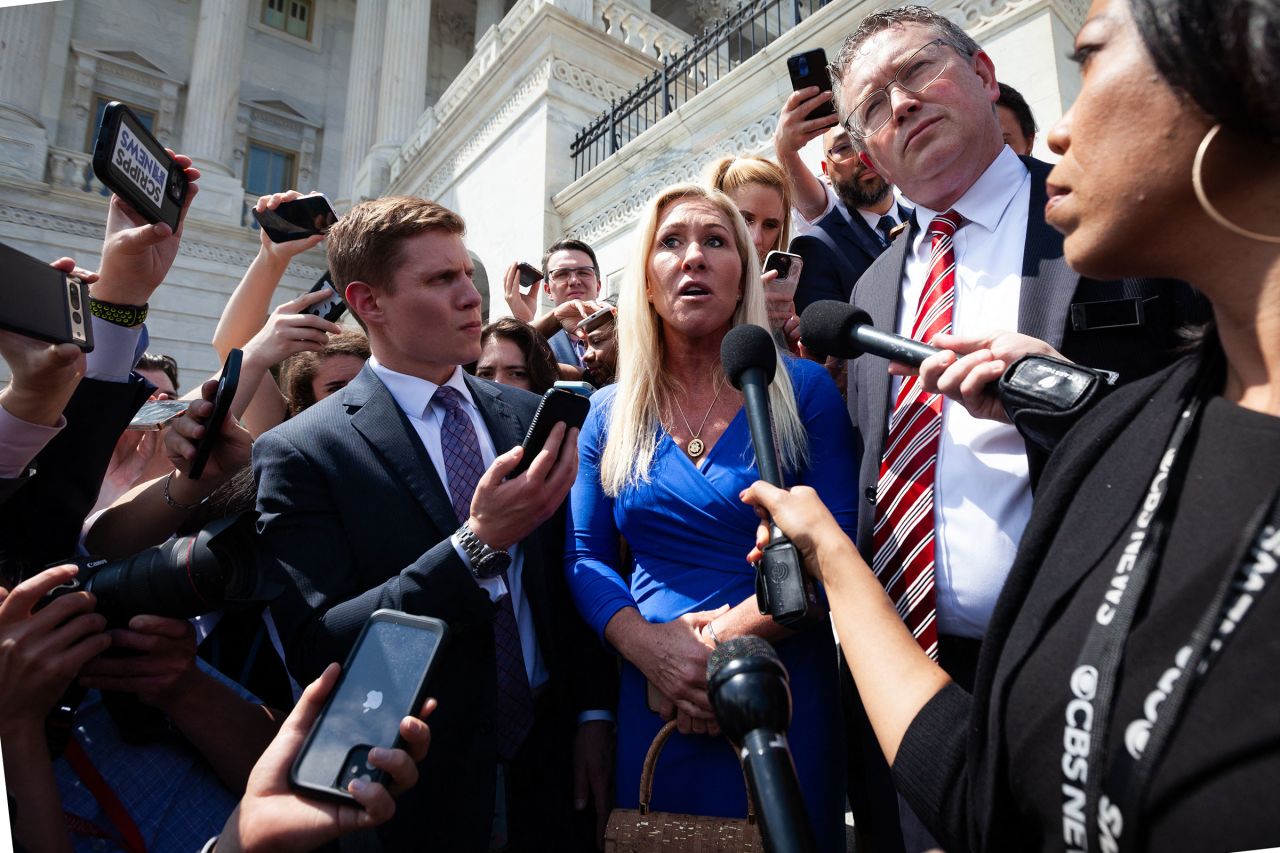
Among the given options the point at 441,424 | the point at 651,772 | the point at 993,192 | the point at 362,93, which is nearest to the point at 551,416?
the point at 441,424

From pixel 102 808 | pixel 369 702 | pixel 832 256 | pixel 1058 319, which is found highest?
pixel 832 256

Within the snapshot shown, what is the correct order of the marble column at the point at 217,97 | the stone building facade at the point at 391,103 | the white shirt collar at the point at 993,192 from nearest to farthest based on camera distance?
1. the white shirt collar at the point at 993,192
2. the stone building facade at the point at 391,103
3. the marble column at the point at 217,97

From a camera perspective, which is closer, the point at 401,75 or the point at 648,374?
the point at 648,374

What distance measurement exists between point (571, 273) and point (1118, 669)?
4.24m

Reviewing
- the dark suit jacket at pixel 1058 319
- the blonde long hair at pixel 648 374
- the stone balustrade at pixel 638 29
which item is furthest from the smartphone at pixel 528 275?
the stone balustrade at pixel 638 29

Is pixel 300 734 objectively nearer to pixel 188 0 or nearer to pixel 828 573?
pixel 828 573

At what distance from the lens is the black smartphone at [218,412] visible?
201cm

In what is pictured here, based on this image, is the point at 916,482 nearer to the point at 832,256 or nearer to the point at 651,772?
the point at 651,772

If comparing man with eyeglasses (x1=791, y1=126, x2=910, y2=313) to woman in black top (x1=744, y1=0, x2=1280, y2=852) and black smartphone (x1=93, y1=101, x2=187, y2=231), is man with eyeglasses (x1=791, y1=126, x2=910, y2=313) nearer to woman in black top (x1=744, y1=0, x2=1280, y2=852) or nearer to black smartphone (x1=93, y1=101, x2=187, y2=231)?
woman in black top (x1=744, y1=0, x2=1280, y2=852)

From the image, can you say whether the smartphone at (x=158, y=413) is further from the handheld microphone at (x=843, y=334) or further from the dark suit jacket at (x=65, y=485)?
the handheld microphone at (x=843, y=334)

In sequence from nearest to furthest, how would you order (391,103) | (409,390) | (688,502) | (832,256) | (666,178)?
1. (688,502)
2. (409,390)
3. (832,256)
4. (666,178)
5. (391,103)

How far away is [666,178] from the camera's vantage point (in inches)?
318

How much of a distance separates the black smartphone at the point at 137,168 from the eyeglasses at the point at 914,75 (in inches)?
76.2

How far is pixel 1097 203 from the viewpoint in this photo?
37.8 inches
